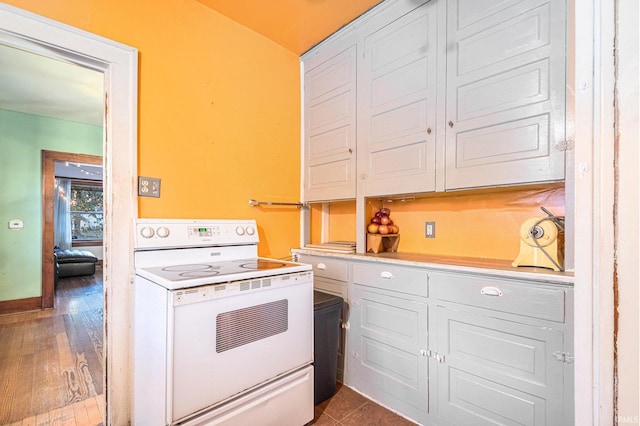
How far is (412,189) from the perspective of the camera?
1896 millimetres

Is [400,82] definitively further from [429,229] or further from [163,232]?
[163,232]

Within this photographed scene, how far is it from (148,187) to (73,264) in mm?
5336

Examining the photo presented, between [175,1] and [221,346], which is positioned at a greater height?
[175,1]

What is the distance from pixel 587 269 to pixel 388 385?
1731 mm

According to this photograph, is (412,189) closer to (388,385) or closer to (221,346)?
(388,385)

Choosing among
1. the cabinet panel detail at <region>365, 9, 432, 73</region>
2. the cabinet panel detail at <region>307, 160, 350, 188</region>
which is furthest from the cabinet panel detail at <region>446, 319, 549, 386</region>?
the cabinet panel detail at <region>365, 9, 432, 73</region>

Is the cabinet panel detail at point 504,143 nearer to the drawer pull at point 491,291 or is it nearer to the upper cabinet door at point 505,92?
the upper cabinet door at point 505,92

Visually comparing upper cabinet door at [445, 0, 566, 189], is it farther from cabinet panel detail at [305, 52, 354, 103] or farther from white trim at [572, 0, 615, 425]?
white trim at [572, 0, 615, 425]

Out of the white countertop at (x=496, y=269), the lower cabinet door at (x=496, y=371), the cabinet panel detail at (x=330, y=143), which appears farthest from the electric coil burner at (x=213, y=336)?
the cabinet panel detail at (x=330, y=143)

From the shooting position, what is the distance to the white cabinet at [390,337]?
1.71 metres

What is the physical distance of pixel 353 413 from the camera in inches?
71.5

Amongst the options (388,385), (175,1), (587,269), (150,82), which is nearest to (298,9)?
(175,1)

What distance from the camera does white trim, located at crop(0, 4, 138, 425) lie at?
5.39ft

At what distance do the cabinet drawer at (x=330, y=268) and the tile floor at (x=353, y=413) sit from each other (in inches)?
30.5
